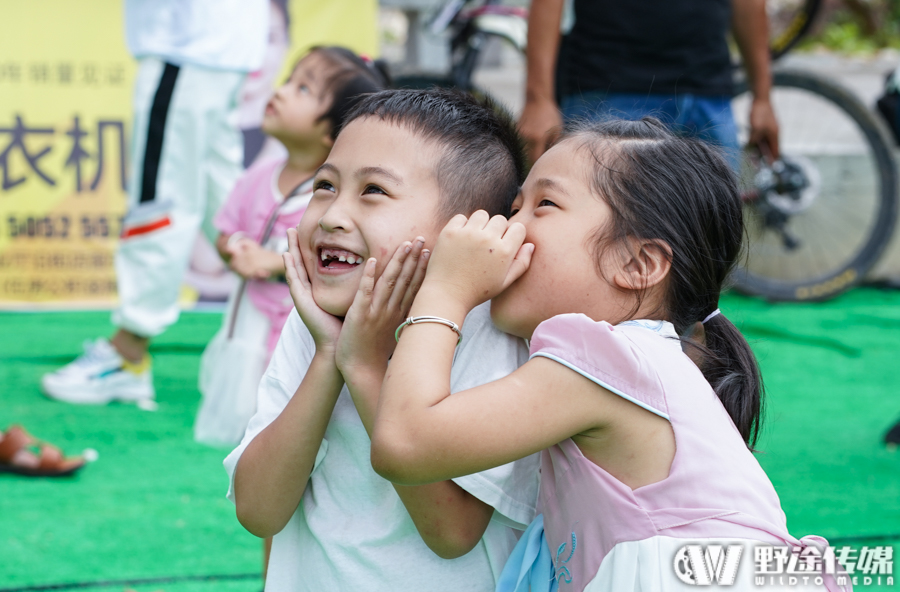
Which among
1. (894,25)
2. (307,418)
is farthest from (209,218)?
(894,25)

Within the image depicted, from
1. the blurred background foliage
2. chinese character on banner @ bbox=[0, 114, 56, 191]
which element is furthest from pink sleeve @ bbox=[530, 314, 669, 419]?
the blurred background foliage

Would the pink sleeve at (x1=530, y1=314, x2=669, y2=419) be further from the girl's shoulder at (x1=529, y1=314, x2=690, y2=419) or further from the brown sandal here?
the brown sandal

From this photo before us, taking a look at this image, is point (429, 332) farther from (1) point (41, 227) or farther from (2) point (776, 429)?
(1) point (41, 227)

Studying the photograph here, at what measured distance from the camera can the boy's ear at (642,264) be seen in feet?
3.33

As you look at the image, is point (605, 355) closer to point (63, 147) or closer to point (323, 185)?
point (323, 185)

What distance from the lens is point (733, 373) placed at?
3.55 feet

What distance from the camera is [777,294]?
451cm

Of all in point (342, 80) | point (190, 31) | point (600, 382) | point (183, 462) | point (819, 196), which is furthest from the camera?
point (819, 196)

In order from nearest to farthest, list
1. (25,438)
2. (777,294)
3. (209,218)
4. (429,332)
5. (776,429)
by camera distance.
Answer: (429,332) → (25,438) → (776,429) → (209,218) → (777,294)

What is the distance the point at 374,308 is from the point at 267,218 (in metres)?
1.07

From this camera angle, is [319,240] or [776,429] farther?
[776,429]

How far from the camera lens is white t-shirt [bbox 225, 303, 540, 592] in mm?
1036

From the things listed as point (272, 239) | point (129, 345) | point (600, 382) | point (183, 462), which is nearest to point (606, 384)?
point (600, 382)

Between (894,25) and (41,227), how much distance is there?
6.76 m
